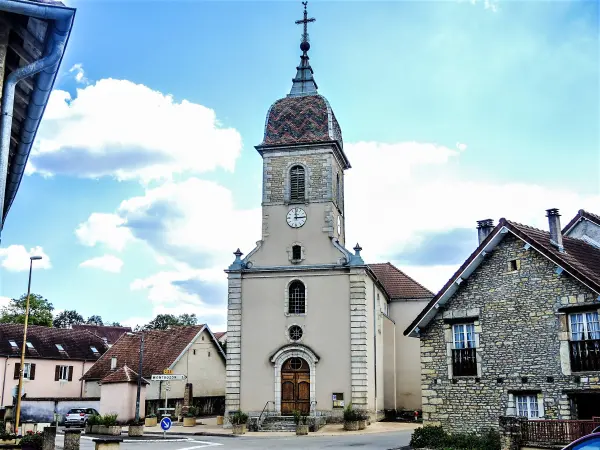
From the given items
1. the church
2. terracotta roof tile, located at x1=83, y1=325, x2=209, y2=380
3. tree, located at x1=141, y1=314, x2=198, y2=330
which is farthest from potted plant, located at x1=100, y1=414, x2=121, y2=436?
tree, located at x1=141, y1=314, x2=198, y2=330

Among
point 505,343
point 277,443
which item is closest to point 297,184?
point 277,443

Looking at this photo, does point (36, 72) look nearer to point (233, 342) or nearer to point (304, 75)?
point (233, 342)

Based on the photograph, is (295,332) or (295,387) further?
(295,332)

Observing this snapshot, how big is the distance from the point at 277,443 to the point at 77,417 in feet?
54.4

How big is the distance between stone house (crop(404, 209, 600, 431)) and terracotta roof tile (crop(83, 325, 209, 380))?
2214 cm

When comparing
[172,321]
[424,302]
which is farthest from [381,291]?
[172,321]

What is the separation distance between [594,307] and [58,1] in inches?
646

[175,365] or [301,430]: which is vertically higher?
[175,365]

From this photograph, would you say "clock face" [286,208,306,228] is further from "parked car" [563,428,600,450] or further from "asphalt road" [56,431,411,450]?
"parked car" [563,428,600,450]

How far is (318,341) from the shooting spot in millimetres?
31062

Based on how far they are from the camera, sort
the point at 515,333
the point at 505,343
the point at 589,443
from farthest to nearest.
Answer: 1. the point at 505,343
2. the point at 515,333
3. the point at 589,443

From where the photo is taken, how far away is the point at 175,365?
3947 cm

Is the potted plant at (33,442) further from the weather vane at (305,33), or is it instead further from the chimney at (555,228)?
the weather vane at (305,33)

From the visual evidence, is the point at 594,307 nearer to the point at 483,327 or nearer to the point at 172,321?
the point at 483,327
